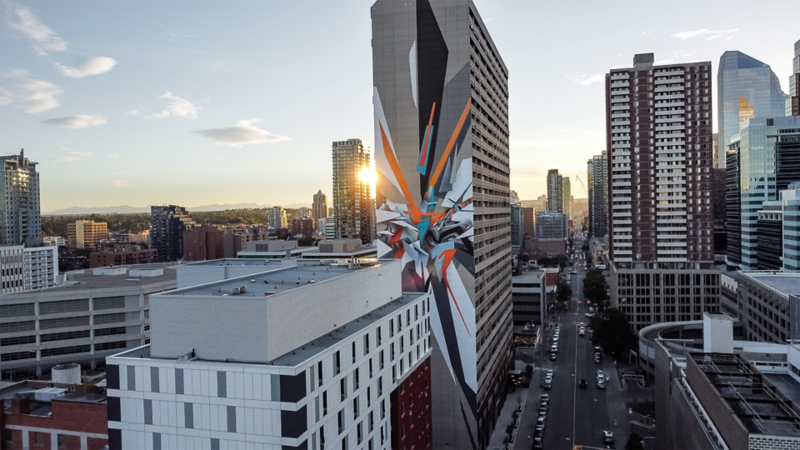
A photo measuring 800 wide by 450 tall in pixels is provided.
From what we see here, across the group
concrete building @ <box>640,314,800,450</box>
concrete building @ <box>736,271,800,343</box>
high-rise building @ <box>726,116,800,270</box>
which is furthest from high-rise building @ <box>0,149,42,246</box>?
high-rise building @ <box>726,116,800,270</box>

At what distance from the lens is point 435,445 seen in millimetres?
57594

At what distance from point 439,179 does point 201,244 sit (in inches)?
5683

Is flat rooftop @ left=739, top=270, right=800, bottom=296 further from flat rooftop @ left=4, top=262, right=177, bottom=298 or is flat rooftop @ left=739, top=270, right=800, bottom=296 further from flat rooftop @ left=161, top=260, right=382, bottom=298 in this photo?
flat rooftop @ left=4, top=262, right=177, bottom=298

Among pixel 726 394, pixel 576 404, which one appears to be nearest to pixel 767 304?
pixel 576 404

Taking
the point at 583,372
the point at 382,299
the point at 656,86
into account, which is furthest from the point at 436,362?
the point at 656,86

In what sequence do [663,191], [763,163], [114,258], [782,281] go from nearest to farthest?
[782,281]
[663,191]
[763,163]
[114,258]

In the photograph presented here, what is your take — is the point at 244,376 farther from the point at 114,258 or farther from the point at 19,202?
the point at 19,202

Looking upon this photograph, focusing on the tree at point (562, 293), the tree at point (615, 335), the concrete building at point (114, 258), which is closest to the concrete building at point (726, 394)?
the tree at point (615, 335)

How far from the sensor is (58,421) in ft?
122

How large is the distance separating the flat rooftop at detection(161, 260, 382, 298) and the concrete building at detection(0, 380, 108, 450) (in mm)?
11532

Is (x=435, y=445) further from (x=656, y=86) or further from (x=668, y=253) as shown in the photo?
(x=656, y=86)

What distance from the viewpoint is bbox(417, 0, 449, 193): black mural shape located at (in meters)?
57.5

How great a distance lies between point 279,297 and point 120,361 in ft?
29.7

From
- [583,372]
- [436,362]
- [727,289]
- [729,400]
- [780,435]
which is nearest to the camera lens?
[780,435]
